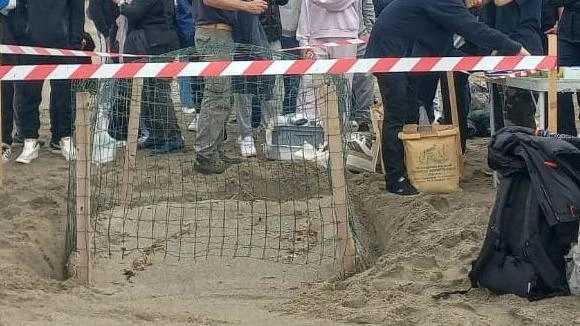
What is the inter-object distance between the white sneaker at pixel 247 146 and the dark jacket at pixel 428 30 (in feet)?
5.55

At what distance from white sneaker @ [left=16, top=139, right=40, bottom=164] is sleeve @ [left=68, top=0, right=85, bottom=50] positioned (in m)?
0.91

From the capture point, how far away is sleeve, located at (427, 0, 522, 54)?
268 inches

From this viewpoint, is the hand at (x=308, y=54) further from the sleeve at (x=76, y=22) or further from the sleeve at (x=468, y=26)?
the sleeve at (x=468, y=26)

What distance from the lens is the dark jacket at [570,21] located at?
7.67 m

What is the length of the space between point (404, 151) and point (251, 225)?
1.24m

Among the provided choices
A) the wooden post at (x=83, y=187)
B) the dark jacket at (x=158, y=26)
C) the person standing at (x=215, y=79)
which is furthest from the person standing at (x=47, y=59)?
the wooden post at (x=83, y=187)

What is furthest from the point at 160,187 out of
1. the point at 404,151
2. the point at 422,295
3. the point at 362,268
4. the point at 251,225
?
the point at 422,295

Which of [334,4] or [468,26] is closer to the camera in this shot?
[468,26]

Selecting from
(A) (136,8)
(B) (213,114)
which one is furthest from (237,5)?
(A) (136,8)

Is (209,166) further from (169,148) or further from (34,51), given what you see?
(34,51)

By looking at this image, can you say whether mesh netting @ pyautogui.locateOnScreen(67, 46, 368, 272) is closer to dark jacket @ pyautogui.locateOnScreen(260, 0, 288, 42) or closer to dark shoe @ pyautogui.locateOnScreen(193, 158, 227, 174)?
dark shoe @ pyautogui.locateOnScreen(193, 158, 227, 174)

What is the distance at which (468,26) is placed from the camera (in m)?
6.84

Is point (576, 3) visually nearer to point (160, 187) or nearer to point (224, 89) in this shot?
point (224, 89)

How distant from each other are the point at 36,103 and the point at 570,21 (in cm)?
458
